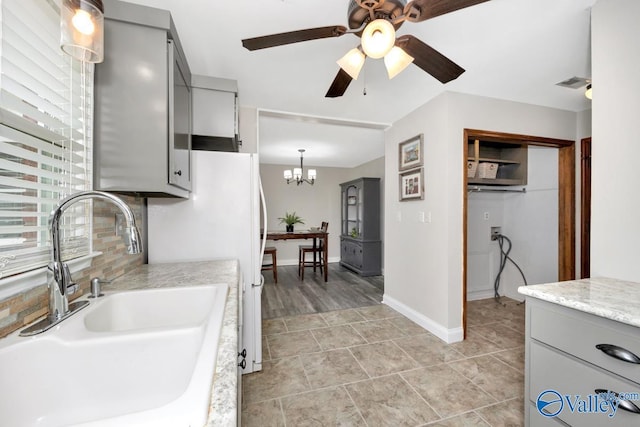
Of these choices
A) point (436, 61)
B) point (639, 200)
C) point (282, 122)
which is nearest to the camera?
point (639, 200)

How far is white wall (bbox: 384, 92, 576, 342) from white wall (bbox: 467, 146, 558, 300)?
62cm

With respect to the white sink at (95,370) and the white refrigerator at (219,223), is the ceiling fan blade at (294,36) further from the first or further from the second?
the white sink at (95,370)

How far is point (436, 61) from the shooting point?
54.6 inches

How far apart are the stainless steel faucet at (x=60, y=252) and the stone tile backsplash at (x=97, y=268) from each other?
6cm

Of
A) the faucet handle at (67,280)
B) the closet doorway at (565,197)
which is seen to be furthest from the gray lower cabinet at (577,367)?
the closet doorway at (565,197)

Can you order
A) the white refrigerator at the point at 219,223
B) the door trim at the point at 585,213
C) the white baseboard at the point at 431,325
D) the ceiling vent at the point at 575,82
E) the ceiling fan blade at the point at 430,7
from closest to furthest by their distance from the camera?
the ceiling fan blade at the point at 430,7 < the white refrigerator at the point at 219,223 < the ceiling vent at the point at 575,82 < the white baseboard at the point at 431,325 < the door trim at the point at 585,213

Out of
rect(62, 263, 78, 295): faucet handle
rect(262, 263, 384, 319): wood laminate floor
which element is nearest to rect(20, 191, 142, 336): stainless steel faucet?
rect(62, 263, 78, 295): faucet handle

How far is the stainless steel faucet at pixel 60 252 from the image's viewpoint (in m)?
0.79

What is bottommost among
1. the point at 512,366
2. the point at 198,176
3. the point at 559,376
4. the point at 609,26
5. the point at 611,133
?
the point at 512,366

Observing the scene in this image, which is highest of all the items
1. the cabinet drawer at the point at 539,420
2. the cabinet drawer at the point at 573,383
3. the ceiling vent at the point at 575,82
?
the ceiling vent at the point at 575,82

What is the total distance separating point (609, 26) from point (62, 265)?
263 centimetres

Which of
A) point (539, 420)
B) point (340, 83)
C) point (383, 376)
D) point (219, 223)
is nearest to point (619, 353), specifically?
point (539, 420)

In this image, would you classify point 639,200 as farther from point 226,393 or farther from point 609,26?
point 226,393

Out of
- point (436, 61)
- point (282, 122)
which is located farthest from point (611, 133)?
point (282, 122)
